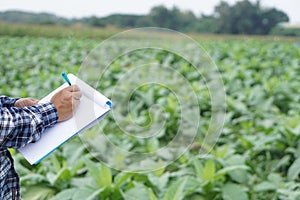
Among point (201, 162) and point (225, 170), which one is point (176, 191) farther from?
point (201, 162)

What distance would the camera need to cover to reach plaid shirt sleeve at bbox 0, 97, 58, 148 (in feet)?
4.54

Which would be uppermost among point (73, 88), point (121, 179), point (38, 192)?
point (73, 88)

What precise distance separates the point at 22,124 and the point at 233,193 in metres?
1.72

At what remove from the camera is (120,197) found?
2.67 m

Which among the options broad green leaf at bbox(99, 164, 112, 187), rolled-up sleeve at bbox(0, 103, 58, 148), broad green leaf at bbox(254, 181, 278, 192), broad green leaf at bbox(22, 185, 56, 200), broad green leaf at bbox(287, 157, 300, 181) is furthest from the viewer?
broad green leaf at bbox(287, 157, 300, 181)

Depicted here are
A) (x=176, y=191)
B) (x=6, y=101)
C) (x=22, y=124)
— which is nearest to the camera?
(x=22, y=124)

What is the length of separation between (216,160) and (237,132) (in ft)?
4.10

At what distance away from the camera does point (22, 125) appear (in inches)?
55.3

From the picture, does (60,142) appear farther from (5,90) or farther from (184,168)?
(5,90)

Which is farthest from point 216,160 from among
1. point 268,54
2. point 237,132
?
point 268,54

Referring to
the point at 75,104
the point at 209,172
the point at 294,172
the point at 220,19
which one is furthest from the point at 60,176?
the point at 220,19

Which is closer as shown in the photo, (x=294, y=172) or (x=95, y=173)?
(x=95, y=173)

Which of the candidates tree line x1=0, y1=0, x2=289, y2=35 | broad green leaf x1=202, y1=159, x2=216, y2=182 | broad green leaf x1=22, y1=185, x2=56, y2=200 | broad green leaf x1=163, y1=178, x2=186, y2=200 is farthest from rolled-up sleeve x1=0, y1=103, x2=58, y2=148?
tree line x1=0, y1=0, x2=289, y2=35

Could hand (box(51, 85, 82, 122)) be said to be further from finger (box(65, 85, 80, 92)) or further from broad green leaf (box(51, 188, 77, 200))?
broad green leaf (box(51, 188, 77, 200))
